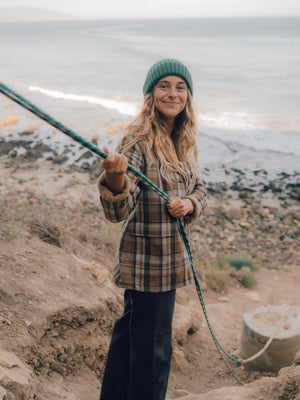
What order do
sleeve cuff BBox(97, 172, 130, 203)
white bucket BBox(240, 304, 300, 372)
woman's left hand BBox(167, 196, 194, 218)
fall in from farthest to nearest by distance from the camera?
white bucket BBox(240, 304, 300, 372), woman's left hand BBox(167, 196, 194, 218), sleeve cuff BBox(97, 172, 130, 203)

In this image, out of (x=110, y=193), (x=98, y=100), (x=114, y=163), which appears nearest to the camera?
(x=114, y=163)

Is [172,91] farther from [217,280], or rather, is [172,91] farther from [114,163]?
[217,280]

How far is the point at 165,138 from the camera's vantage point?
210cm

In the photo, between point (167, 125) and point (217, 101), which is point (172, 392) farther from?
point (217, 101)

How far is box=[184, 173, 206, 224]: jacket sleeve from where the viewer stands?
2129mm

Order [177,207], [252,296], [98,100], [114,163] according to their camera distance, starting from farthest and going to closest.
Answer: [98,100] < [252,296] < [177,207] < [114,163]

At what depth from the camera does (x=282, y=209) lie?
10016 millimetres

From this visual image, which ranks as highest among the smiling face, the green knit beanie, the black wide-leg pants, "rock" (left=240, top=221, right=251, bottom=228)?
the green knit beanie

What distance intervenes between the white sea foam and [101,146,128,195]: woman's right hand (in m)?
17.9

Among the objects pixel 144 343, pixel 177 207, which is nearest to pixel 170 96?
pixel 177 207

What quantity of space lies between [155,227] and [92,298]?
180 centimetres

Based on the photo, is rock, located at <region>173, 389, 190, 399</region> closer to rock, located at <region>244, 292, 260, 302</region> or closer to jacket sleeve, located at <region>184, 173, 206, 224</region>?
jacket sleeve, located at <region>184, 173, 206, 224</region>

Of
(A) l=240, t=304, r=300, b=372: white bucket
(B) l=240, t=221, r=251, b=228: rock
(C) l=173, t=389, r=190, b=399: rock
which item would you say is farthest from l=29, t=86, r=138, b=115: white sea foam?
(C) l=173, t=389, r=190, b=399: rock

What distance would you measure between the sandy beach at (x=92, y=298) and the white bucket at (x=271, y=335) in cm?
18
